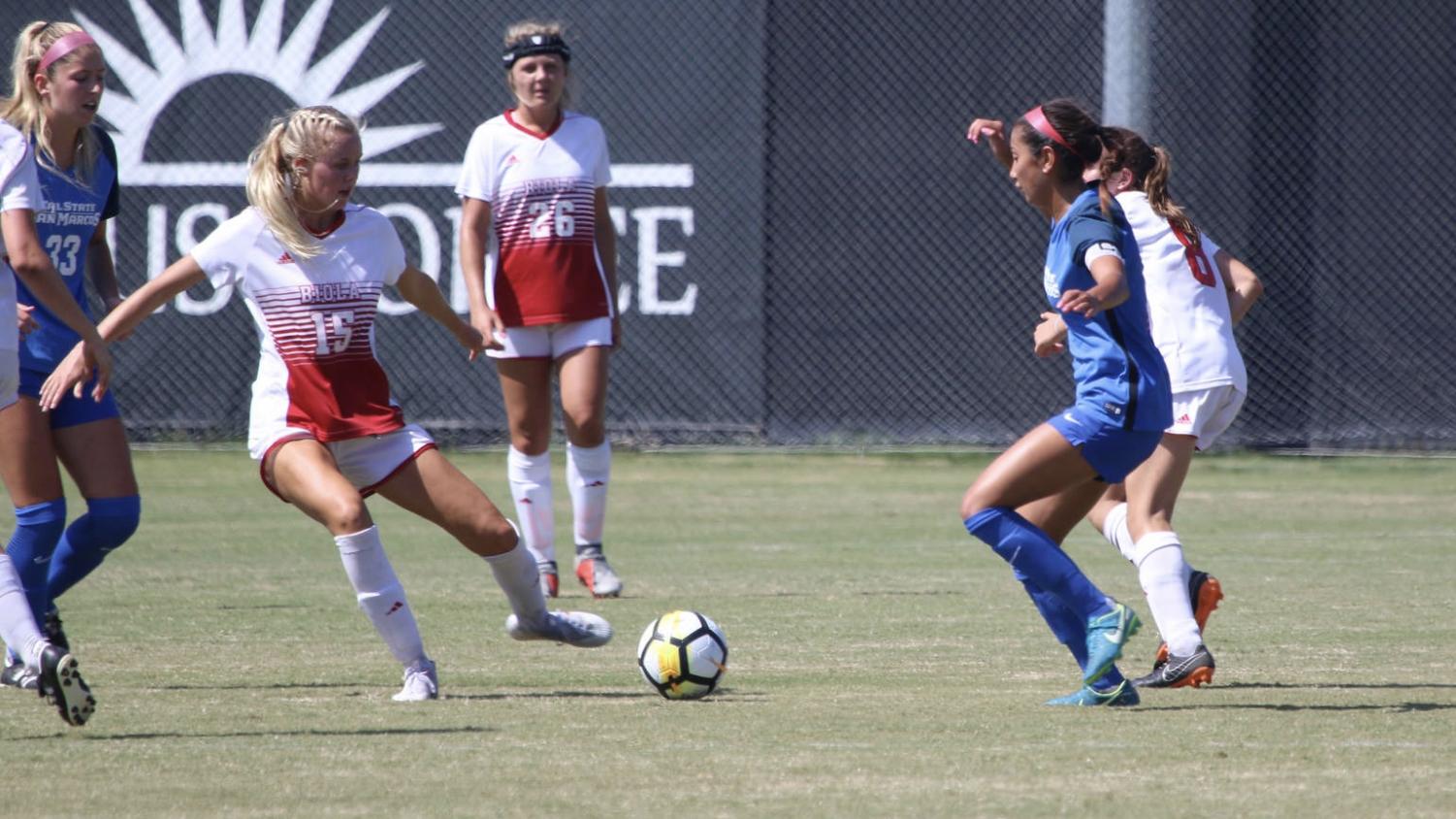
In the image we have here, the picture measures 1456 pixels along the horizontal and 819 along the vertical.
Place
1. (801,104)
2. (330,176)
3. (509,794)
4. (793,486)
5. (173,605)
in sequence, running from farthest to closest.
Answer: (801,104) → (793,486) → (173,605) → (330,176) → (509,794)

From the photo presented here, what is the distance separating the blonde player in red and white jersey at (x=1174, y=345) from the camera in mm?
5348

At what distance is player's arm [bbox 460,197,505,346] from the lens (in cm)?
746

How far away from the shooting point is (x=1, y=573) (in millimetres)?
4555

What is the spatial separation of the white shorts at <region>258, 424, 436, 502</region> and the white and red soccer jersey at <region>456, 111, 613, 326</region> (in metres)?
2.48

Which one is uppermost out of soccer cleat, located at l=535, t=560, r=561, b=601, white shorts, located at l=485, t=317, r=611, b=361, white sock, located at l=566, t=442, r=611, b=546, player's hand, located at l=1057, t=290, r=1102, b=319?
player's hand, located at l=1057, t=290, r=1102, b=319

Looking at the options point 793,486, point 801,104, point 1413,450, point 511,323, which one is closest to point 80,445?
point 511,323

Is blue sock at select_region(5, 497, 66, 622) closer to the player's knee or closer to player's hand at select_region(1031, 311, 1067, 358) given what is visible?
the player's knee

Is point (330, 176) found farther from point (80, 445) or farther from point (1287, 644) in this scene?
point (1287, 644)

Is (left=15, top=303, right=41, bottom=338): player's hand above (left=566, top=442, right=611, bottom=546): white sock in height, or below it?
above

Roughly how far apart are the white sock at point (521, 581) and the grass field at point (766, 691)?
0.20 m

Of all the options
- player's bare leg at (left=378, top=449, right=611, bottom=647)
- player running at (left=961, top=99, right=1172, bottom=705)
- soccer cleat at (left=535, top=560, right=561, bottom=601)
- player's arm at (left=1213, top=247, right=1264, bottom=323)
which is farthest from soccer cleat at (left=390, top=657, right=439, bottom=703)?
player's arm at (left=1213, top=247, right=1264, bottom=323)

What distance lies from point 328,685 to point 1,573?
1114mm

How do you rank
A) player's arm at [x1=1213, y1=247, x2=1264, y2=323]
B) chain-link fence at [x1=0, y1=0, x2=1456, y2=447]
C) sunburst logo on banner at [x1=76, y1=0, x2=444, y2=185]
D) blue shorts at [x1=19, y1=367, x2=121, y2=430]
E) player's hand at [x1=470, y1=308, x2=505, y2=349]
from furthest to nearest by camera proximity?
sunburst logo on banner at [x1=76, y1=0, x2=444, y2=185], chain-link fence at [x1=0, y1=0, x2=1456, y2=447], player's hand at [x1=470, y1=308, x2=505, y2=349], player's arm at [x1=1213, y1=247, x2=1264, y2=323], blue shorts at [x1=19, y1=367, x2=121, y2=430]

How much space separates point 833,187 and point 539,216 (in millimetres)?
5268
